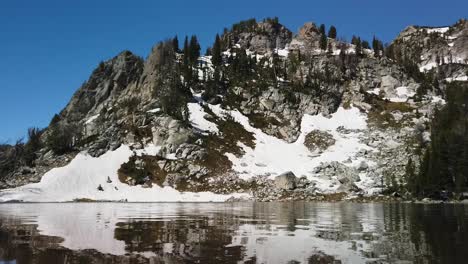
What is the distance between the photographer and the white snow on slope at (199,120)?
124 meters

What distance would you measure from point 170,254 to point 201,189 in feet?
275

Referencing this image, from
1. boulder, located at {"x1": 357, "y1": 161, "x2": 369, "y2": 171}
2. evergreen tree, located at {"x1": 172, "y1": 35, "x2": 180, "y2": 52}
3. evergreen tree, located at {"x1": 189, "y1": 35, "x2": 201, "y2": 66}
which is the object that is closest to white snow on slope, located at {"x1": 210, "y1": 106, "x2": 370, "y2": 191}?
boulder, located at {"x1": 357, "y1": 161, "x2": 369, "y2": 171}

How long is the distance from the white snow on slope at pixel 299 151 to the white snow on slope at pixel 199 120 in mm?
5902

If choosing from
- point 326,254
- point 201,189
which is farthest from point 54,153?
point 326,254

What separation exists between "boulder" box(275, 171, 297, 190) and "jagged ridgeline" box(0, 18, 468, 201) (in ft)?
1.11

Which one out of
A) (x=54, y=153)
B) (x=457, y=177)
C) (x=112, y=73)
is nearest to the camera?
(x=457, y=177)

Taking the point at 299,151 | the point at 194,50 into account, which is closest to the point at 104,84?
the point at 194,50

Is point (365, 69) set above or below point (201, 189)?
above

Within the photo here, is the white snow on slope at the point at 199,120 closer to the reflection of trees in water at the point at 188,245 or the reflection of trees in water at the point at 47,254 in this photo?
the reflection of trees in water at the point at 188,245

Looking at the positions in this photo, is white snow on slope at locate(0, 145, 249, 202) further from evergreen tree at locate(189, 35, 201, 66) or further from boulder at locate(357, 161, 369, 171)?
evergreen tree at locate(189, 35, 201, 66)

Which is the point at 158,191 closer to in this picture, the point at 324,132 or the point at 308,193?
the point at 308,193

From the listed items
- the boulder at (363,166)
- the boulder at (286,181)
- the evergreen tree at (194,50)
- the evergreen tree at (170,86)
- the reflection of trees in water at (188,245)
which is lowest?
the reflection of trees in water at (188,245)

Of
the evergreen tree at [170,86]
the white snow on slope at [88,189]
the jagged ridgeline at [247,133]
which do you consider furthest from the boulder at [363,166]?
the evergreen tree at [170,86]

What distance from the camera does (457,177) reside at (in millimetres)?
82938
